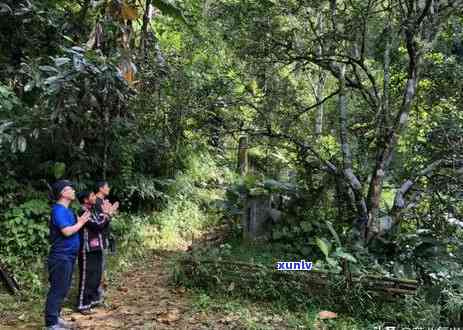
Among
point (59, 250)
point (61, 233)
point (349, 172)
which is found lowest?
point (59, 250)

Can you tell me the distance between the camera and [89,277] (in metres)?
5.08

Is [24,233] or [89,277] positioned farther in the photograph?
[24,233]

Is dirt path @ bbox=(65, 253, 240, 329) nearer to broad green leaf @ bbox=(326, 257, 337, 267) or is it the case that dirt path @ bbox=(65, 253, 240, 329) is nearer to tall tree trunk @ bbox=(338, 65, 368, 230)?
broad green leaf @ bbox=(326, 257, 337, 267)

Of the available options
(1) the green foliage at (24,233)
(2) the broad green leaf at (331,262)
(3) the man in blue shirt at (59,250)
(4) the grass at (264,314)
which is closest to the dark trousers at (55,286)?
(3) the man in blue shirt at (59,250)

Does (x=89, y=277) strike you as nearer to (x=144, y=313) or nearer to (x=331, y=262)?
(x=144, y=313)

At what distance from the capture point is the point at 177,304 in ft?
17.7

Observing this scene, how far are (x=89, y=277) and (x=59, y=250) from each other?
37.1 inches

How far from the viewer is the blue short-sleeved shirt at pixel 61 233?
13.9 feet

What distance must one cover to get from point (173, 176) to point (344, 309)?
5.93 meters

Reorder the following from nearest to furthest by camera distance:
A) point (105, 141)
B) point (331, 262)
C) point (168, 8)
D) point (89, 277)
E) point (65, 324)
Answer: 1. point (65, 324)
2. point (89, 277)
3. point (331, 262)
4. point (168, 8)
5. point (105, 141)

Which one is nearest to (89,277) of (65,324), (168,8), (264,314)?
(65,324)

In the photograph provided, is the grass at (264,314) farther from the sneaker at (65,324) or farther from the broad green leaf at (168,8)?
the broad green leaf at (168,8)

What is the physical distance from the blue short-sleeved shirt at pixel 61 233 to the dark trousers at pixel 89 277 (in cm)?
72

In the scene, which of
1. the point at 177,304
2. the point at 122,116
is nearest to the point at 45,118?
the point at 122,116
